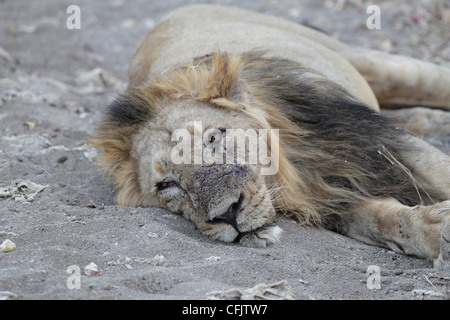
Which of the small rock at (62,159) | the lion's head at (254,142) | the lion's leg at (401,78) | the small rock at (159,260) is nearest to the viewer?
the small rock at (159,260)

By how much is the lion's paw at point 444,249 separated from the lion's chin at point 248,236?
2.67 feet

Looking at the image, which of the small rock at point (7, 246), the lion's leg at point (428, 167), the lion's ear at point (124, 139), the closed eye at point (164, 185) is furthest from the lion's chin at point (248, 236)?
the lion's leg at point (428, 167)

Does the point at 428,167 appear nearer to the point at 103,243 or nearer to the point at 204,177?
the point at 204,177

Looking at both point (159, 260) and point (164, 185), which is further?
point (164, 185)

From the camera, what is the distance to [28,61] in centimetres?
794

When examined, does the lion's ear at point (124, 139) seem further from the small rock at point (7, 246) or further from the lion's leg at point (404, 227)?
the lion's leg at point (404, 227)

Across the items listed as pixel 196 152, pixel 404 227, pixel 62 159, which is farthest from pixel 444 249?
pixel 62 159

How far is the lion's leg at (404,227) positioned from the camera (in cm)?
333

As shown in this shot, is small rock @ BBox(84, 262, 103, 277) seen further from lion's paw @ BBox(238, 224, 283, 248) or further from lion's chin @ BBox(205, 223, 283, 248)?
lion's paw @ BBox(238, 224, 283, 248)

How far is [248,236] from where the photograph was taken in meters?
3.44

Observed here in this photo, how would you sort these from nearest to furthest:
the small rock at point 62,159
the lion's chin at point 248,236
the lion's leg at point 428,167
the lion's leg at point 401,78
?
the lion's chin at point 248,236 → the lion's leg at point 428,167 → the small rock at point 62,159 → the lion's leg at point 401,78

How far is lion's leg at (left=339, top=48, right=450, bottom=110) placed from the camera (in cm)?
582

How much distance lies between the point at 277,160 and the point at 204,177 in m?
0.56

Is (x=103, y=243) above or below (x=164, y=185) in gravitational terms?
below
